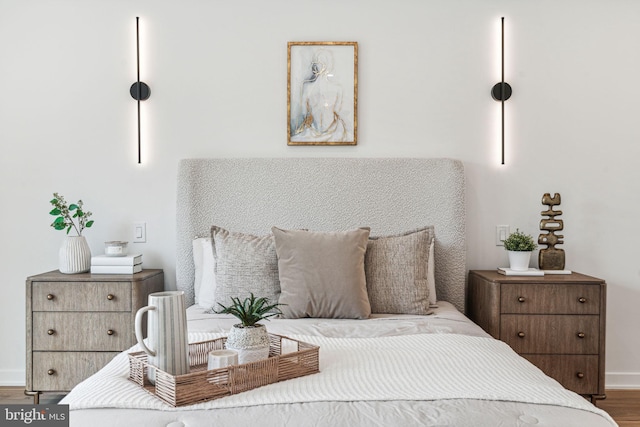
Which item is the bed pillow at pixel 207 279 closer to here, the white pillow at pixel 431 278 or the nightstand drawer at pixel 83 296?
the nightstand drawer at pixel 83 296

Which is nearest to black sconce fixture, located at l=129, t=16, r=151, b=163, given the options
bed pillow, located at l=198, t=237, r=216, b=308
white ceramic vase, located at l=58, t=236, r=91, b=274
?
white ceramic vase, located at l=58, t=236, r=91, b=274

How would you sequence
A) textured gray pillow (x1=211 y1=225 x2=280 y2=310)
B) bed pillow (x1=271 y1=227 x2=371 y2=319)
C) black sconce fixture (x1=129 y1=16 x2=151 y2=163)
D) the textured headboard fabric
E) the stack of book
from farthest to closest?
black sconce fixture (x1=129 y1=16 x2=151 y2=163) → the textured headboard fabric → the stack of book → textured gray pillow (x1=211 y1=225 x2=280 y2=310) → bed pillow (x1=271 y1=227 x2=371 y2=319)

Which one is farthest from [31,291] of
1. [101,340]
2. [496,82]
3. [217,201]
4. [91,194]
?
[496,82]

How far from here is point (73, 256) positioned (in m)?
2.84

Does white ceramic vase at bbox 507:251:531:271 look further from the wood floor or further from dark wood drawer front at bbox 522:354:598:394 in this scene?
the wood floor

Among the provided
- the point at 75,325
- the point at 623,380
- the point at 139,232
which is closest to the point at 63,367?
the point at 75,325

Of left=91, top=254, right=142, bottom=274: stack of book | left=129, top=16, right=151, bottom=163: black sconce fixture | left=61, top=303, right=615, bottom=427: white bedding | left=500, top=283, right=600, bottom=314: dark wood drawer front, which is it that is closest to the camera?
left=61, top=303, right=615, bottom=427: white bedding

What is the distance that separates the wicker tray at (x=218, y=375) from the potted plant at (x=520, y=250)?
1.56 meters

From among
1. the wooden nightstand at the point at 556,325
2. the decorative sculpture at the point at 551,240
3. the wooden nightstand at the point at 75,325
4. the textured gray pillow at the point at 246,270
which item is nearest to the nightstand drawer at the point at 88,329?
the wooden nightstand at the point at 75,325

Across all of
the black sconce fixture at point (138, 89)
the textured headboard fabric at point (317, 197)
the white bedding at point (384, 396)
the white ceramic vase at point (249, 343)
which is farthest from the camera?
the black sconce fixture at point (138, 89)

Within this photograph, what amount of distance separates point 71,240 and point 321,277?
1.37 m

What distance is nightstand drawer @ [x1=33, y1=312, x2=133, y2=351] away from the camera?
2717 millimetres

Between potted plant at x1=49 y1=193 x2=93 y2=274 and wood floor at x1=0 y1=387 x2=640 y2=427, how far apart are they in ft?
2.33

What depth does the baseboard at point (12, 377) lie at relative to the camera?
3.11 metres
